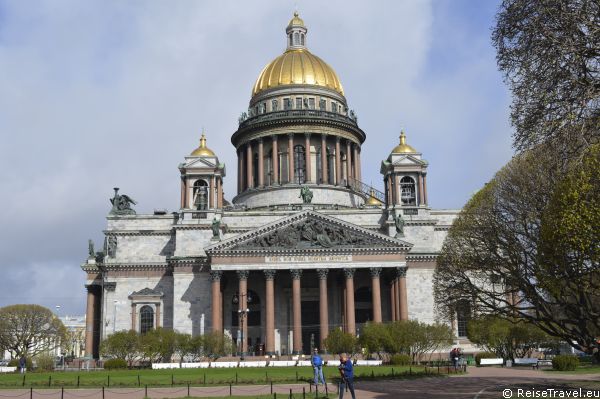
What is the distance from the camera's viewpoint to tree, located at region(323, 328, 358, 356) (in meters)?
58.7

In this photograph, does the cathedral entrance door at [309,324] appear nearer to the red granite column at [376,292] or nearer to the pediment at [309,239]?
the red granite column at [376,292]

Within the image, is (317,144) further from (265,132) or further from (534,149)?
(534,149)

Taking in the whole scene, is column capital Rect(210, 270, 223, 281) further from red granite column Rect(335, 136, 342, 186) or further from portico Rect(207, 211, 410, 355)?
red granite column Rect(335, 136, 342, 186)

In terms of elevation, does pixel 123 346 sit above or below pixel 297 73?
below

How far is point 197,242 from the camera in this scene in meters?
74.6

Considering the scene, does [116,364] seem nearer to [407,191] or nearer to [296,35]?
[407,191]

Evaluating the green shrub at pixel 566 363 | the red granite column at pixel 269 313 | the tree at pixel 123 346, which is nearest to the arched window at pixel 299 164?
the red granite column at pixel 269 313

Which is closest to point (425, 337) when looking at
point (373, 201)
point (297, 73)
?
point (373, 201)

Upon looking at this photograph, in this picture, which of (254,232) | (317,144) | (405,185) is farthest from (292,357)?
(317,144)

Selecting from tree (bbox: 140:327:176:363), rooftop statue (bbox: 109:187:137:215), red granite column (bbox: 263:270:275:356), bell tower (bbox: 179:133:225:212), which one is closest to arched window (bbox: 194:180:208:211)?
bell tower (bbox: 179:133:225:212)

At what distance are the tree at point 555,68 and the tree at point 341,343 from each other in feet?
125

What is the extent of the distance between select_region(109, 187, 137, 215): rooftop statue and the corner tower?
14.6 metres

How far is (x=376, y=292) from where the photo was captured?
67.8 metres

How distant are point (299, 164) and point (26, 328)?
42.7 metres
